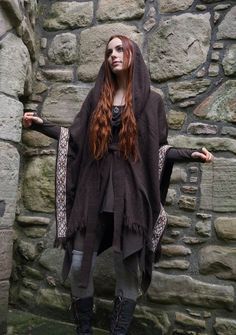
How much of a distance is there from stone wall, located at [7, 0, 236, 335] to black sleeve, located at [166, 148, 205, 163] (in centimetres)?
47

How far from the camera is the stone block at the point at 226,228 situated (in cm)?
237

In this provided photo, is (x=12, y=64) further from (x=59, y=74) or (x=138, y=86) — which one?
(x=138, y=86)

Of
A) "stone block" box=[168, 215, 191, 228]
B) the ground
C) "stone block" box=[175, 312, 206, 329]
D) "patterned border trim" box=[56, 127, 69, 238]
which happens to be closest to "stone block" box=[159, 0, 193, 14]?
"patterned border trim" box=[56, 127, 69, 238]

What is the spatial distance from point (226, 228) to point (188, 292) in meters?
0.42

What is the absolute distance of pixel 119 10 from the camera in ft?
9.15

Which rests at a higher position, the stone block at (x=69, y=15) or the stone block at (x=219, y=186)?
the stone block at (x=69, y=15)

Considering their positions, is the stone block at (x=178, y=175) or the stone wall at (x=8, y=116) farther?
the stone block at (x=178, y=175)

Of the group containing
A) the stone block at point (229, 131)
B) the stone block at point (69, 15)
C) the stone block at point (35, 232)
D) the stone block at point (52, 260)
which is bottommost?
the stone block at point (52, 260)

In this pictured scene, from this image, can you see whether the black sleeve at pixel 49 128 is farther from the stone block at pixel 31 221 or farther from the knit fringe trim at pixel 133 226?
the stone block at pixel 31 221

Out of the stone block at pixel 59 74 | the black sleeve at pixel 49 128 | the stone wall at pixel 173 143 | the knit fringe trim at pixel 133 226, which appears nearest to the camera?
the knit fringe trim at pixel 133 226

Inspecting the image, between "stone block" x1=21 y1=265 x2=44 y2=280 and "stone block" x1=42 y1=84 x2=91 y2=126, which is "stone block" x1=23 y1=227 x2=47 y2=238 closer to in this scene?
"stone block" x1=21 y1=265 x2=44 y2=280

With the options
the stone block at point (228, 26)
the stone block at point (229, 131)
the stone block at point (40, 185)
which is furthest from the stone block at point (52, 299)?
the stone block at point (228, 26)

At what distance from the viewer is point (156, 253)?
2.18 m

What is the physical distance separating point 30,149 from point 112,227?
3.35 feet
